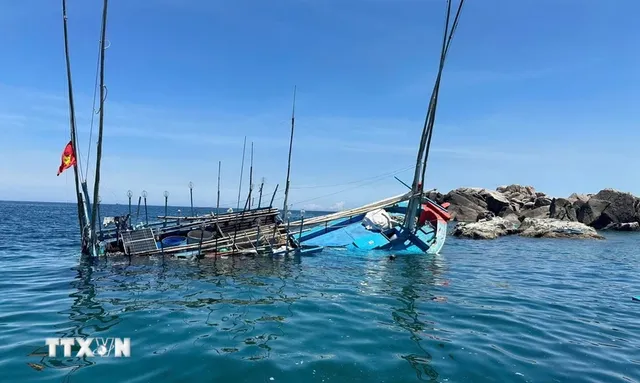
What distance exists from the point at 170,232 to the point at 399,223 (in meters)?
15.9

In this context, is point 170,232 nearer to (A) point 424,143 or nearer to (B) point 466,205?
(A) point 424,143

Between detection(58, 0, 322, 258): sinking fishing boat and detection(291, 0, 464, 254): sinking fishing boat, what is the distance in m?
2.24

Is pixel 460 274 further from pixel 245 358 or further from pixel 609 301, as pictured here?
pixel 245 358

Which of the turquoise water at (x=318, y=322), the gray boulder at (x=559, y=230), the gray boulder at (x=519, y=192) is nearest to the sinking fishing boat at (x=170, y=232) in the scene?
the turquoise water at (x=318, y=322)

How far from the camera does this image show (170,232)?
2584 centimetres

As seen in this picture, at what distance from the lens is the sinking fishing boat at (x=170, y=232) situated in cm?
1866

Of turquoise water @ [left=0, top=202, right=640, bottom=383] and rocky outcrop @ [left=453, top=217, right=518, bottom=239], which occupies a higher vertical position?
rocky outcrop @ [left=453, top=217, right=518, bottom=239]

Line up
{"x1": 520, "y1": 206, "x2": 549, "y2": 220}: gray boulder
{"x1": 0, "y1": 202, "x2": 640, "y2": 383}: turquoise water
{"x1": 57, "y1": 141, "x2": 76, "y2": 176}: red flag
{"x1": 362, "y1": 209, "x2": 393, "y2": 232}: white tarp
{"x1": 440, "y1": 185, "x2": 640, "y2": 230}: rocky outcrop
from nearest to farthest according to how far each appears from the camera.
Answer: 1. {"x1": 0, "y1": 202, "x2": 640, "y2": 383}: turquoise water
2. {"x1": 57, "y1": 141, "x2": 76, "y2": 176}: red flag
3. {"x1": 362, "y1": 209, "x2": 393, "y2": 232}: white tarp
4. {"x1": 440, "y1": 185, "x2": 640, "y2": 230}: rocky outcrop
5. {"x1": 520, "y1": 206, "x2": 549, "y2": 220}: gray boulder

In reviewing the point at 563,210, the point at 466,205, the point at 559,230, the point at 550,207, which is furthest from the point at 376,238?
the point at 466,205

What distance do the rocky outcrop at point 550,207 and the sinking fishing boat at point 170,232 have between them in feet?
149

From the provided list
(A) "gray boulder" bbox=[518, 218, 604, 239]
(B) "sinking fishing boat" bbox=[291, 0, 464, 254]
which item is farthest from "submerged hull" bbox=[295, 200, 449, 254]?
(A) "gray boulder" bbox=[518, 218, 604, 239]

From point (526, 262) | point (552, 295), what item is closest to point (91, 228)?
point (552, 295)

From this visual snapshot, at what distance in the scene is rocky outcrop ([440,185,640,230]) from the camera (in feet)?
183

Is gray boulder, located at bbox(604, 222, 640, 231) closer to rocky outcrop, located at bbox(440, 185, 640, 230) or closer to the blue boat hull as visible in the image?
rocky outcrop, located at bbox(440, 185, 640, 230)
